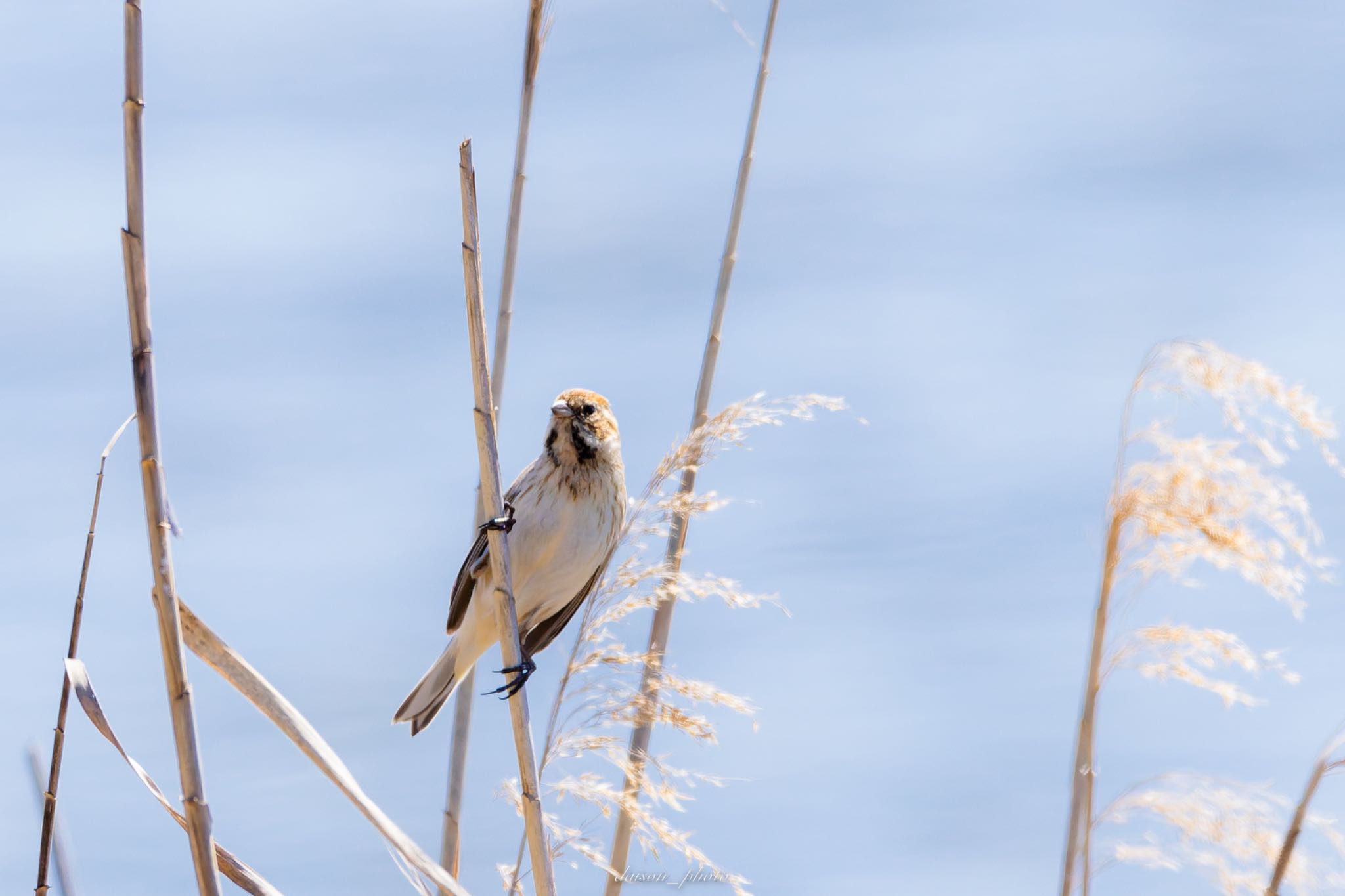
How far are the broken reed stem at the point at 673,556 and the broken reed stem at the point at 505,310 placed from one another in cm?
32

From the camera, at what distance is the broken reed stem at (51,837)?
1635 mm

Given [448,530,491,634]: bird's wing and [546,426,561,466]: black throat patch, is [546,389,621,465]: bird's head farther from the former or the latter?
[448,530,491,634]: bird's wing

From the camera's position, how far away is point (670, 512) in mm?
2799

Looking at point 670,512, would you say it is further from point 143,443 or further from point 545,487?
point 143,443

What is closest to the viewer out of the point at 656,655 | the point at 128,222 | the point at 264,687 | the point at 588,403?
the point at 128,222

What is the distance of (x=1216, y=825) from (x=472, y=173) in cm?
153

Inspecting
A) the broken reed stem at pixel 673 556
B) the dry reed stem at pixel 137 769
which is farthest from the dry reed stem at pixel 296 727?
the broken reed stem at pixel 673 556

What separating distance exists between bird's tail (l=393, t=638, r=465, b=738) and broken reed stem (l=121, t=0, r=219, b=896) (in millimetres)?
2011

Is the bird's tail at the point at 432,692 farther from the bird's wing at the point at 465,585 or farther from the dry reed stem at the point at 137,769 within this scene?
the dry reed stem at the point at 137,769

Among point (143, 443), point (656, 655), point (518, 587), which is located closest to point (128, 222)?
point (143, 443)

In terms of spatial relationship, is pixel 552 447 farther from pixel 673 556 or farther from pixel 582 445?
pixel 673 556

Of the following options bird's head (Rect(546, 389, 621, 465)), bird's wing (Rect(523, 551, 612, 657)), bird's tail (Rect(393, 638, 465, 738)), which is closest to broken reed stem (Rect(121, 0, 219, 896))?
bird's head (Rect(546, 389, 621, 465))

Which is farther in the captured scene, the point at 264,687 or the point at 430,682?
the point at 430,682

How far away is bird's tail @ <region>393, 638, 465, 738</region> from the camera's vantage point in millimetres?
A: 3533
